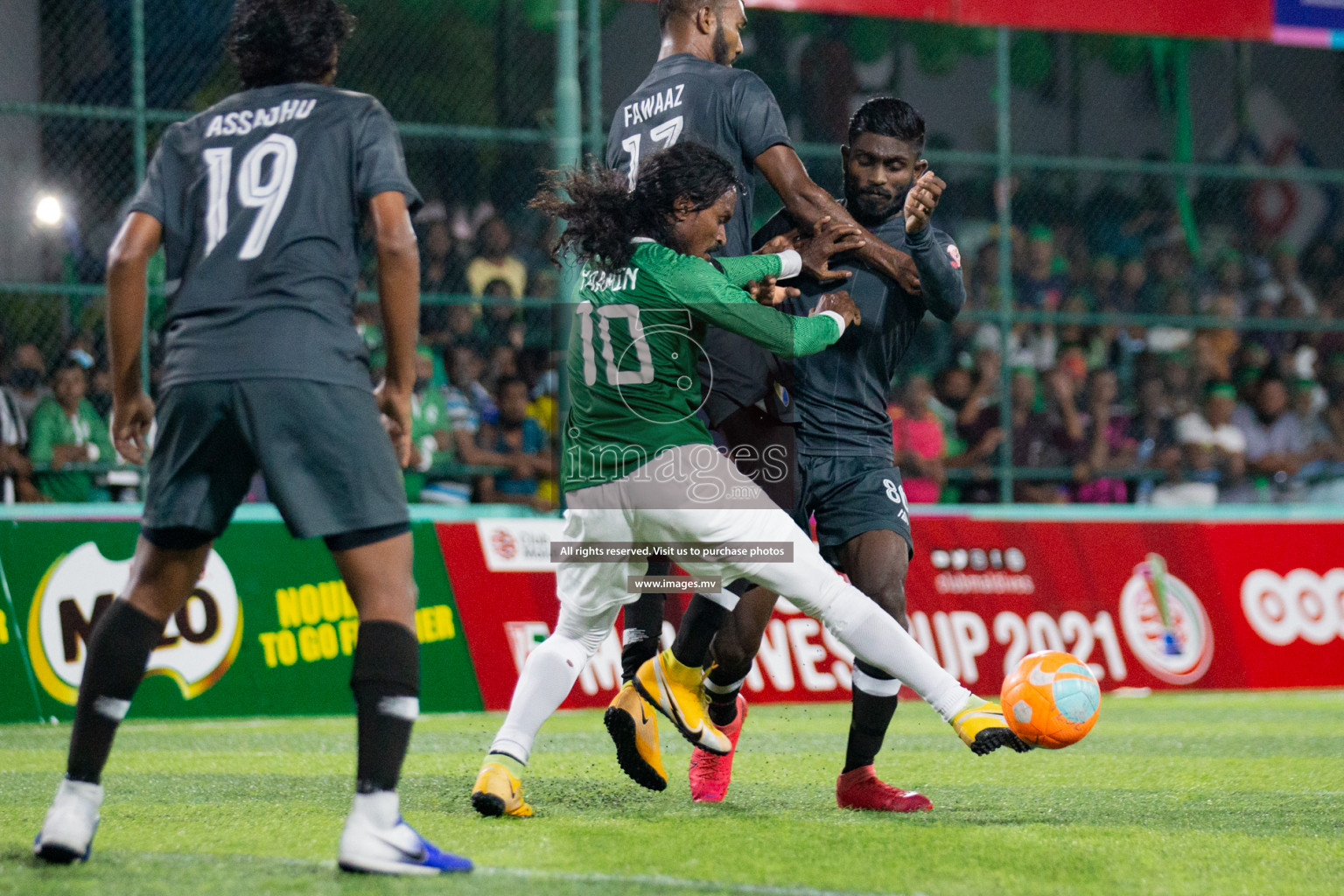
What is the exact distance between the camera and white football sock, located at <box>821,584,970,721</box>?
15.0 feet

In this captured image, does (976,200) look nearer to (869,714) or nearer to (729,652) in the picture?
(729,652)

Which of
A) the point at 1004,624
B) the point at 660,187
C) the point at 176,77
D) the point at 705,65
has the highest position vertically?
the point at 176,77

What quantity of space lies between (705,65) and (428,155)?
7.02 metres

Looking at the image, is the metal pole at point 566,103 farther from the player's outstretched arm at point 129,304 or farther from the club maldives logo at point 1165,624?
the player's outstretched arm at point 129,304

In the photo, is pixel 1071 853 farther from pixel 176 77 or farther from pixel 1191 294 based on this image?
pixel 1191 294

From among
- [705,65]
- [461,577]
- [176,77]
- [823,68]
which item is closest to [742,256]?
[705,65]

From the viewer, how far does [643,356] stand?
452 centimetres

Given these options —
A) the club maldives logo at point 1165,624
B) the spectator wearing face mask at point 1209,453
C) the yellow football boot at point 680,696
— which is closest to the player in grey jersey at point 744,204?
the yellow football boot at point 680,696

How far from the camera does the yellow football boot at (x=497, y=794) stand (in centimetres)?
455

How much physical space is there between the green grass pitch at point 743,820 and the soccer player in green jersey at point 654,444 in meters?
0.47

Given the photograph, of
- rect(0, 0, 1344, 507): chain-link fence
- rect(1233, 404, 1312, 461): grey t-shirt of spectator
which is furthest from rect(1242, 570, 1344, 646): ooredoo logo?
rect(1233, 404, 1312, 461): grey t-shirt of spectator

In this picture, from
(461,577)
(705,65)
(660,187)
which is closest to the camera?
(660,187)

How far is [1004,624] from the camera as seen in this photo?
402 inches

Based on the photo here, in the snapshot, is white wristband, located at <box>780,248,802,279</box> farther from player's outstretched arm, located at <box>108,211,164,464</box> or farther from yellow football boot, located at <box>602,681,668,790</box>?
player's outstretched arm, located at <box>108,211,164,464</box>
